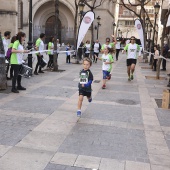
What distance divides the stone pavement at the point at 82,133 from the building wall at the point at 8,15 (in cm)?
1549

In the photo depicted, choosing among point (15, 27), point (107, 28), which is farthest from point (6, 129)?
point (107, 28)

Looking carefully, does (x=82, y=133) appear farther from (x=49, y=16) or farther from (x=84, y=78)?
(x=49, y=16)

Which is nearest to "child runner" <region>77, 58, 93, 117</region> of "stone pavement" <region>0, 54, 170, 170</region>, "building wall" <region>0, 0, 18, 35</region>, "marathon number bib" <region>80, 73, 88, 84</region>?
"marathon number bib" <region>80, 73, 88, 84</region>

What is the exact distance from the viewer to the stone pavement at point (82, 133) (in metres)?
4.28

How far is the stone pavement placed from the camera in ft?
14.0

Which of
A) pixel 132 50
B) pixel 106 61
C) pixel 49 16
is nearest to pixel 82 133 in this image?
pixel 106 61

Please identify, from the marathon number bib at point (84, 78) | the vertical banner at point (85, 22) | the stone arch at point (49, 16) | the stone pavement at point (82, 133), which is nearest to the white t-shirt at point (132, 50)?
the stone pavement at point (82, 133)

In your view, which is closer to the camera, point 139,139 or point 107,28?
point 139,139

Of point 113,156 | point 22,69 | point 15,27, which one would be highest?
point 15,27

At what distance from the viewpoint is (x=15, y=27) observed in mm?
23656

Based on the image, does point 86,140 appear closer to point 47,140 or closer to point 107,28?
point 47,140

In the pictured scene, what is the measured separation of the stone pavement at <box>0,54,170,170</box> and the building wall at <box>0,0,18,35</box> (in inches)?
610

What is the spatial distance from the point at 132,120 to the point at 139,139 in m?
1.24

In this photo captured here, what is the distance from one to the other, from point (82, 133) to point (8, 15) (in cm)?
1978
